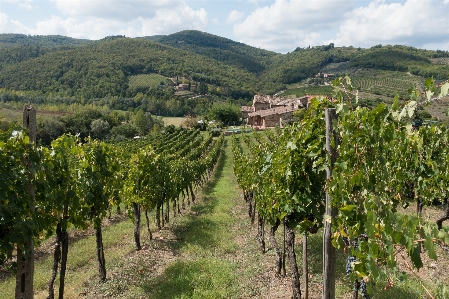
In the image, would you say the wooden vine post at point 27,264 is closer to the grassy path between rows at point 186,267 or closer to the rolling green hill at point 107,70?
the grassy path between rows at point 186,267

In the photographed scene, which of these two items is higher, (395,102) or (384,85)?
(384,85)

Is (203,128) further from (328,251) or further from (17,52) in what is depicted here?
(17,52)

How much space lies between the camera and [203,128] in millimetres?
67438

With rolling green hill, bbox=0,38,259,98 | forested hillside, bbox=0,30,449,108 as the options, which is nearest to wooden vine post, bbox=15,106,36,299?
forested hillside, bbox=0,30,449,108

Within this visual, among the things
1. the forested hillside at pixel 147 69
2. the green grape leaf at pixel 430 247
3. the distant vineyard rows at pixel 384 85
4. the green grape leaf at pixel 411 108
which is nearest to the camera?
the green grape leaf at pixel 430 247

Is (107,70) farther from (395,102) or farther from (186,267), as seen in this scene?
(395,102)

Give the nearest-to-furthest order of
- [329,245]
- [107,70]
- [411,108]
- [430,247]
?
[430,247]
[411,108]
[329,245]
[107,70]

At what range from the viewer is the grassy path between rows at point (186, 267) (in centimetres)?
687

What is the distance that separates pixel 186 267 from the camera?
8.06m

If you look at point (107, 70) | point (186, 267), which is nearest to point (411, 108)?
point (186, 267)

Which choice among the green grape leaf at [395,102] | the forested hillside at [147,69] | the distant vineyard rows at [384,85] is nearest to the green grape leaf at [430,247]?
the green grape leaf at [395,102]

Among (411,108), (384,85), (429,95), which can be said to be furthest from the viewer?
(384,85)

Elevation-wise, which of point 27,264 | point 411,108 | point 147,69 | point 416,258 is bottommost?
point 27,264

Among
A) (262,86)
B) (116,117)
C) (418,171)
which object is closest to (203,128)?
(116,117)
